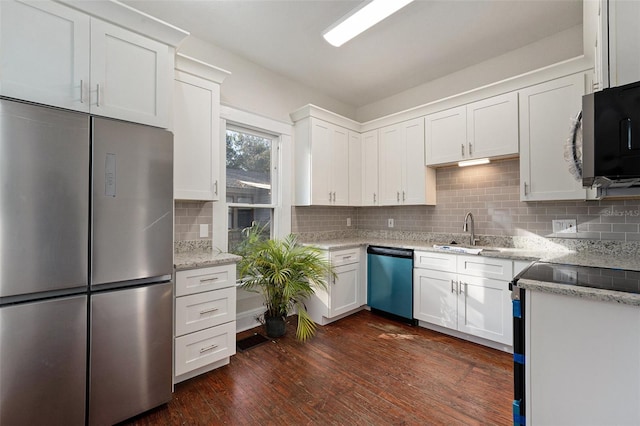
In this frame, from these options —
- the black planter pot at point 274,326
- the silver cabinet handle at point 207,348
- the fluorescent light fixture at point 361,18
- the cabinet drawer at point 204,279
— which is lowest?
the black planter pot at point 274,326

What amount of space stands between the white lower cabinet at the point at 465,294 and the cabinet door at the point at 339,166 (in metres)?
1.22

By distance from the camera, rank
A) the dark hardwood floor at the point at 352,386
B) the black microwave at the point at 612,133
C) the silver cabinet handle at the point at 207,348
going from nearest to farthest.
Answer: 1. the black microwave at the point at 612,133
2. the dark hardwood floor at the point at 352,386
3. the silver cabinet handle at the point at 207,348

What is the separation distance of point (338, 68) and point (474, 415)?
342 centimetres

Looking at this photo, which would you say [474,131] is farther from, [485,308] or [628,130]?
[628,130]

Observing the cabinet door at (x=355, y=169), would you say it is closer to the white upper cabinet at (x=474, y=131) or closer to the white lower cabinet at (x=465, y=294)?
the white upper cabinet at (x=474, y=131)

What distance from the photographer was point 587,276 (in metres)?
1.43

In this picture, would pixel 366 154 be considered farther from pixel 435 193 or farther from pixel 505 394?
pixel 505 394

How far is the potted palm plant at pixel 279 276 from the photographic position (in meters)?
2.74

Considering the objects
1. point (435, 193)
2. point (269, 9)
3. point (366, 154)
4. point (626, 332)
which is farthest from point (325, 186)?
point (626, 332)

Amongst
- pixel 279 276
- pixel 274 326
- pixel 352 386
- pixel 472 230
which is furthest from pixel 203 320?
pixel 472 230

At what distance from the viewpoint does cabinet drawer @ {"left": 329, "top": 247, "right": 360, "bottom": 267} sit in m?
3.18

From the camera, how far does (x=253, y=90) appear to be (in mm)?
3186

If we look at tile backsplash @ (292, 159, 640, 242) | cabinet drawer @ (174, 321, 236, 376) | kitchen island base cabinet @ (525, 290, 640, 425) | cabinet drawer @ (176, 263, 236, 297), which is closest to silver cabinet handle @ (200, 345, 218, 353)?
cabinet drawer @ (174, 321, 236, 376)

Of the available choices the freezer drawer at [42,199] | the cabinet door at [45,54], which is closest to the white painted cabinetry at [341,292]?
the freezer drawer at [42,199]
